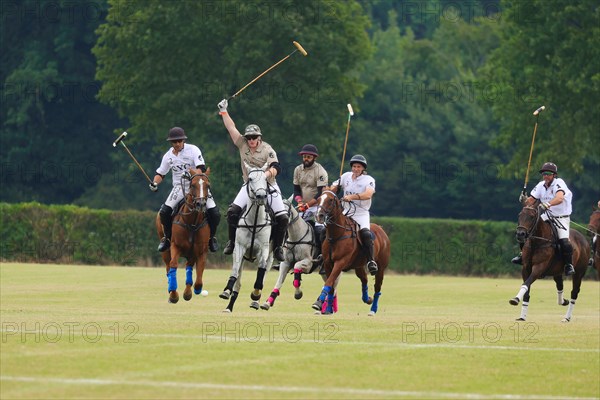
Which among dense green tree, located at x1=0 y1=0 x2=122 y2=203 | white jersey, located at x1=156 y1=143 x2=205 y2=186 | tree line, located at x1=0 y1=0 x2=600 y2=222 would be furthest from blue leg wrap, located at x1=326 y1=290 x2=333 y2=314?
dense green tree, located at x1=0 y1=0 x2=122 y2=203

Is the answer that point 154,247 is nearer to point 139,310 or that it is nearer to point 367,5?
point 139,310

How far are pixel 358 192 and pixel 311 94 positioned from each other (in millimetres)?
34087

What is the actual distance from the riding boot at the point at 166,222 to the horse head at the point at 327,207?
263 centimetres

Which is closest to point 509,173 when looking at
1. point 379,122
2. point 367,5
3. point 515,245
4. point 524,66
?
point 524,66

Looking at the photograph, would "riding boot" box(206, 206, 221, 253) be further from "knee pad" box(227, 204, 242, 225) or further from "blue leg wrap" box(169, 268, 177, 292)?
"knee pad" box(227, 204, 242, 225)

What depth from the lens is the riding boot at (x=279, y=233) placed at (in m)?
22.1

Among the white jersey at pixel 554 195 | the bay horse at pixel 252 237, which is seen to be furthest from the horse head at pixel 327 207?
the white jersey at pixel 554 195

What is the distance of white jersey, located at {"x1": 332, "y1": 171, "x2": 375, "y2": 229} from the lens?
897 inches

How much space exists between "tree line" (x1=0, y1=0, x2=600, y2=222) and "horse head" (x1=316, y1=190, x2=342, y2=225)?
1084 inches

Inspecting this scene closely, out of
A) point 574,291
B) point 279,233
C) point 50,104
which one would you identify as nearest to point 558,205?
point 574,291

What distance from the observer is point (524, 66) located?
5100cm

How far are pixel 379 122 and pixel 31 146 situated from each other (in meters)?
19.3

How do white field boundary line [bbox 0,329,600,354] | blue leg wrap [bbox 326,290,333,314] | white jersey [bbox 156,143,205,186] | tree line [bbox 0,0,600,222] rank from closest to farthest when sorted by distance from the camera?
white field boundary line [bbox 0,329,600,354] < blue leg wrap [bbox 326,290,333,314] < white jersey [bbox 156,143,205,186] < tree line [bbox 0,0,600,222]

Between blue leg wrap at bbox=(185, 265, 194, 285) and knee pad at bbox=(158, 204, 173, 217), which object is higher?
knee pad at bbox=(158, 204, 173, 217)
